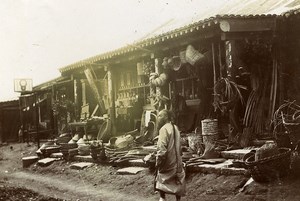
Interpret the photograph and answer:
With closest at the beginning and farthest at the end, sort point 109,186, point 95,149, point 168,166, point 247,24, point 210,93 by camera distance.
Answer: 1. point 168,166
2. point 247,24
3. point 109,186
4. point 210,93
5. point 95,149

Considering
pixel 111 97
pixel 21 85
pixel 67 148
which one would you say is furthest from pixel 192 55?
pixel 21 85

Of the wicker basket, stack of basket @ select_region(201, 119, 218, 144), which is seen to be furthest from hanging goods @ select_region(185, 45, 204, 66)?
the wicker basket

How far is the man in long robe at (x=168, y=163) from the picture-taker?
7.18 m

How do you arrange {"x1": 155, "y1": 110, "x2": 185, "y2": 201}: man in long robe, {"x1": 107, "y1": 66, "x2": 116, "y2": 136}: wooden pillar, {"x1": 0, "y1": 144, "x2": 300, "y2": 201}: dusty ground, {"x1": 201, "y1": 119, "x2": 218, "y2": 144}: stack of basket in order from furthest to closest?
{"x1": 107, "y1": 66, "x2": 116, "y2": 136}: wooden pillar
{"x1": 201, "y1": 119, "x2": 218, "y2": 144}: stack of basket
{"x1": 0, "y1": 144, "x2": 300, "y2": 201}: dusty ground
{"x1": 155, "y1": 110, "x2": 185, "y2": 201}: man in long robe

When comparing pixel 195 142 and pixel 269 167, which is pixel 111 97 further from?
pixel 269 167

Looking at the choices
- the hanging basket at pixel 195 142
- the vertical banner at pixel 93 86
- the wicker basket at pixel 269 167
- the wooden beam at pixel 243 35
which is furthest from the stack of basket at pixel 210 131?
the vertical banner at pixel 93 86

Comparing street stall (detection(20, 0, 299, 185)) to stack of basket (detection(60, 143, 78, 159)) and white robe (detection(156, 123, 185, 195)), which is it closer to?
stack of basket (detection(60, 143, 78, 159))

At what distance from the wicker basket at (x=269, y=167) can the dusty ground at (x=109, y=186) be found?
0.15 meters

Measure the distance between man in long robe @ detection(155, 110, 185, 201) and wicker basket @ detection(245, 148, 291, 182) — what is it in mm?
1639

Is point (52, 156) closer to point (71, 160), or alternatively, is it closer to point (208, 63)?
point (71, 160)

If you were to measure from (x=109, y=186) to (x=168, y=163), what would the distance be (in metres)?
4.63

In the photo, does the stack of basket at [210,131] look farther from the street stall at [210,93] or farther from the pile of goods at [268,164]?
the pile of goods at [268,164]

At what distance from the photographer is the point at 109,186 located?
11.4 meters

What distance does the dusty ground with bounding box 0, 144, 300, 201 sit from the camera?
25.5 feet
